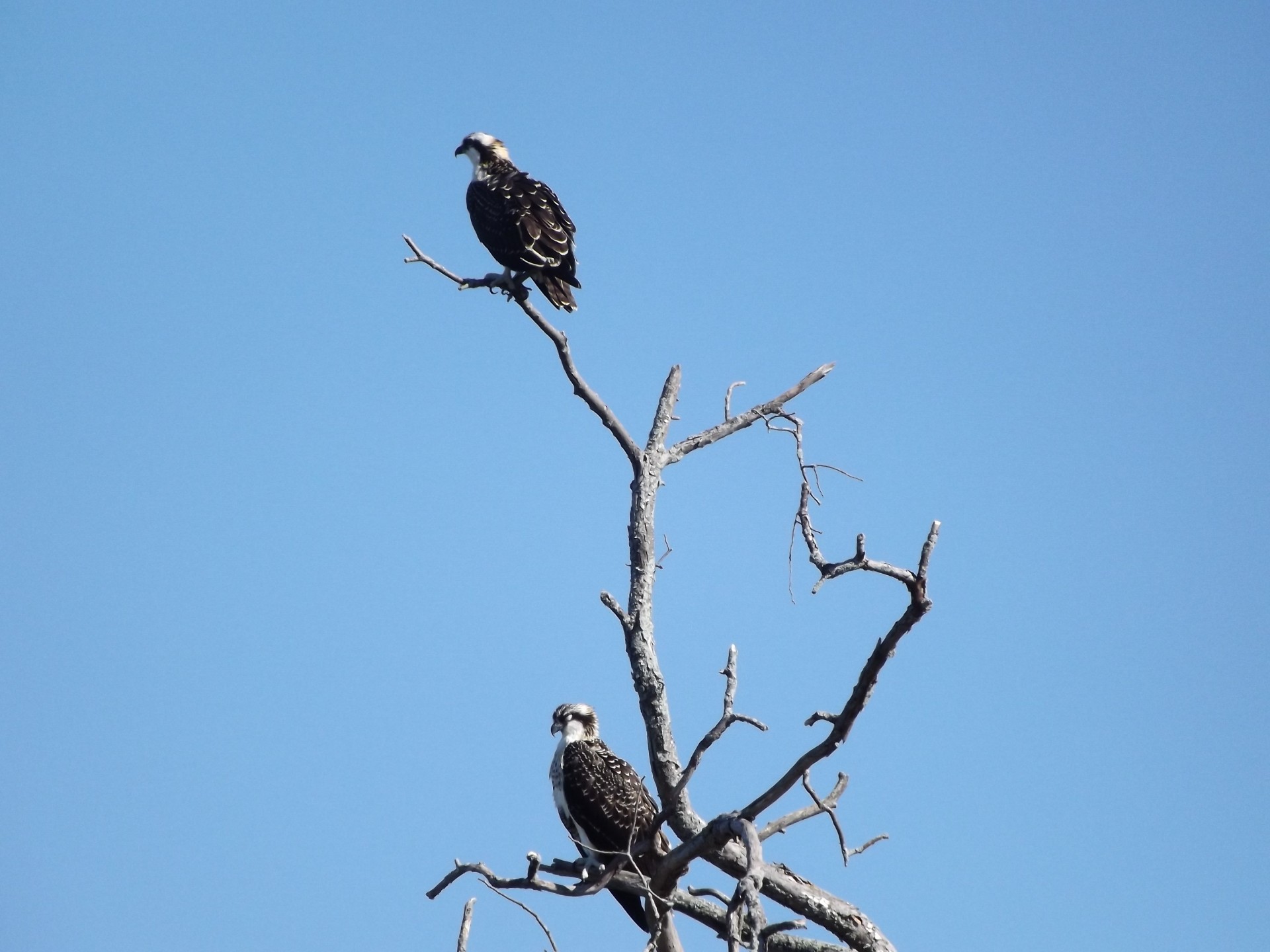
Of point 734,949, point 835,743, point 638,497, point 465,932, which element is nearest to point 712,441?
point 638,497

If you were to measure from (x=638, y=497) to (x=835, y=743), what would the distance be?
2191 mm

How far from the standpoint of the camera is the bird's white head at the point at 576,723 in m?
7.26

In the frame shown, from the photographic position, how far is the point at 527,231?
820 cm

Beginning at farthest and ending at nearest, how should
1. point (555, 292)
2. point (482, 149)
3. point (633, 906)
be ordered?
point (482, 149), point (555, 292), point (633, 906)

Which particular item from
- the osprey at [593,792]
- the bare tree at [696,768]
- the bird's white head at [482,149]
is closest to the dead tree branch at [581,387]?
the bare tree at [696,768]

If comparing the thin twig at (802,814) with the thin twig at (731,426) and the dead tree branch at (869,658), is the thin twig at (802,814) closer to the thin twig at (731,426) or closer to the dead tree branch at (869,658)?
the dead tree branch at (869,658)

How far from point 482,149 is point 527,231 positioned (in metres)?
2.15

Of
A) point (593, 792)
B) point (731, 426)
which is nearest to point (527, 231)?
point (731, 426)

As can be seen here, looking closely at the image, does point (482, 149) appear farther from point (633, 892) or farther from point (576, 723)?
point (633, 892)

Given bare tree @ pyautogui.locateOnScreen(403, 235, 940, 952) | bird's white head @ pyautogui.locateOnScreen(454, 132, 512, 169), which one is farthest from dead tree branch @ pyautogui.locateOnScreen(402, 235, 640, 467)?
bird's white head @ pyautogui.locateOnScreen(454, 132, 512, 169)

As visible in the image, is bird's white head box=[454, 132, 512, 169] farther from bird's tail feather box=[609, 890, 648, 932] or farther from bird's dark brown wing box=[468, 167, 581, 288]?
bird's tail feather box=[609, 890, 648, 932]

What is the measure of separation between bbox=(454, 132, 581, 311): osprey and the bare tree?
27.0 inches

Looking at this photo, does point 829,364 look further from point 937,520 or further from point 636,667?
point 937,520

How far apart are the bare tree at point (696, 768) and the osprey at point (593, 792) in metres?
0.48
